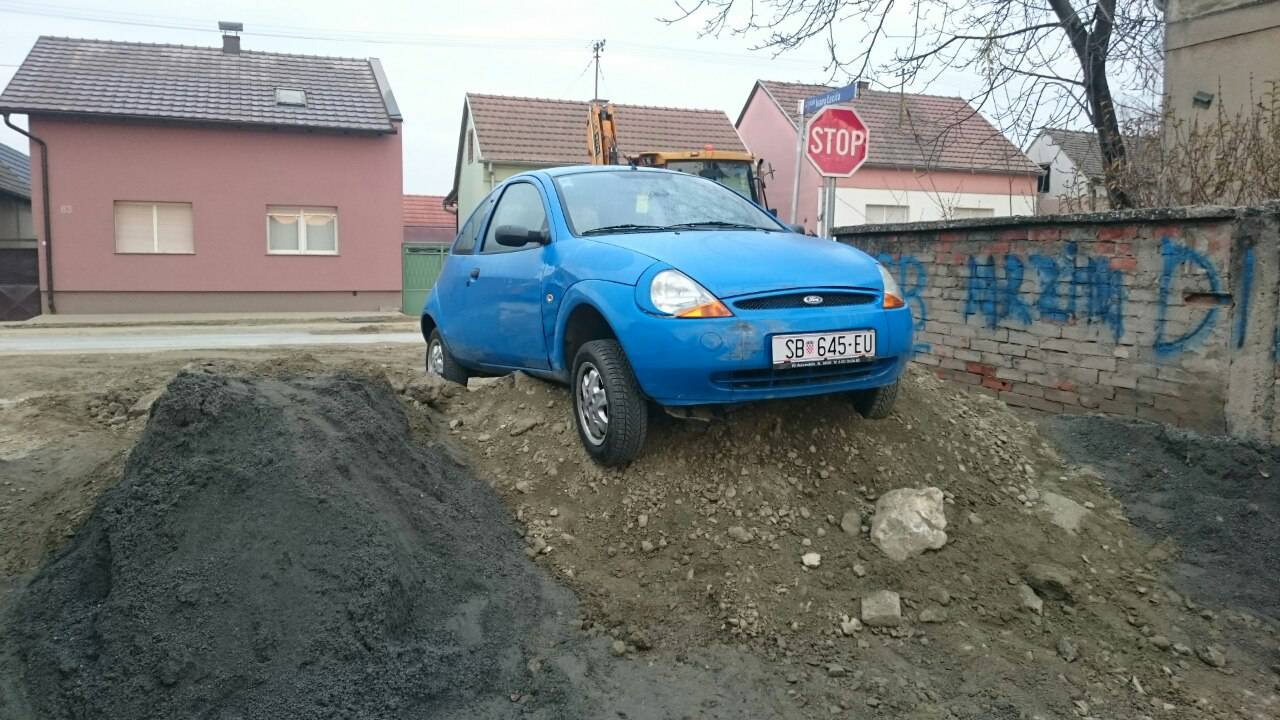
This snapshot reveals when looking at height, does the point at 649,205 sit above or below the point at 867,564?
above

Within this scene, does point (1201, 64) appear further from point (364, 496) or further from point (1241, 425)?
point (364, 496)

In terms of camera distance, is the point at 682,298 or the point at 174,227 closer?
the point at 682,298

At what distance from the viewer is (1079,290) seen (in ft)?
19.8

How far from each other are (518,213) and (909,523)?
9.65 feet

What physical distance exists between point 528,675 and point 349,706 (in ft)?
2.04

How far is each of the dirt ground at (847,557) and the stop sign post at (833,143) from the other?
4.02 metres

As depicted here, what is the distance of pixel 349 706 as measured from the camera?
3.05 metres

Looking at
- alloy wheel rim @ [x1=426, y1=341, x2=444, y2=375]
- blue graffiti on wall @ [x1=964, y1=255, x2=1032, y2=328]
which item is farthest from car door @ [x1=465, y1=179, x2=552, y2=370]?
blue graffiti on wall @ [x1=964, y1=255, x2=1032, y2=328]

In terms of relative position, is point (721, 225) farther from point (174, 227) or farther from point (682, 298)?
point (174, 227)

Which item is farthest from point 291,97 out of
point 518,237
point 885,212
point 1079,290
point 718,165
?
point 1079,290

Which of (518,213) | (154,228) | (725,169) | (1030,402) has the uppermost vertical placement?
(725,169)

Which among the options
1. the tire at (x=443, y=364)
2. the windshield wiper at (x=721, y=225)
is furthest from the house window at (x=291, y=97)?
the windshield wiper at (x=721, y=225)

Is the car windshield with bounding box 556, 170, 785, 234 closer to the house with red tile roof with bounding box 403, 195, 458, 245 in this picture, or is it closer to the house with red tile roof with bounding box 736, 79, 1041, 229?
the house with red tile roof with bounding box 736, 79, 1041, 229

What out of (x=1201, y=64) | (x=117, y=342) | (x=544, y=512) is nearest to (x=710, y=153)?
(x=1201, y=64)
